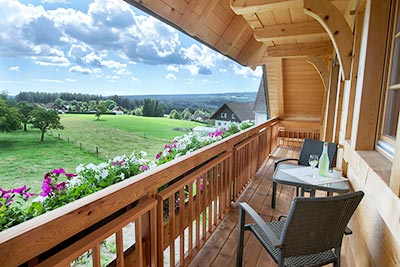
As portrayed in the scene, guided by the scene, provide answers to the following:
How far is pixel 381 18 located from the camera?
1.65 meters

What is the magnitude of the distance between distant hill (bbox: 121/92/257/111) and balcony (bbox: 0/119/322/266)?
1.01 meters

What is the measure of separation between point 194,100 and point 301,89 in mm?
3675

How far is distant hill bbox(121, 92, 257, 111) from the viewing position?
3182 millimetres

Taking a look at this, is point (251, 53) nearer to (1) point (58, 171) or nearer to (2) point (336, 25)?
(2) point (336, 25)

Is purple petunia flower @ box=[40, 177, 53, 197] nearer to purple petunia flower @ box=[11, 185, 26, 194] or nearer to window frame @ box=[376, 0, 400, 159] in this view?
purple petunia flower @ box=[11, 185, 26, 194]

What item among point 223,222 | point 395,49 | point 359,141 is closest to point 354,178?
point 359,141

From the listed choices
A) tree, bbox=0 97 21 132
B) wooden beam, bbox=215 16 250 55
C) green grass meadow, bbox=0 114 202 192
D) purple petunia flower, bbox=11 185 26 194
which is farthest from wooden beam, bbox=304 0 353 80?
purple petunia flower, bbox=11 185 26 194

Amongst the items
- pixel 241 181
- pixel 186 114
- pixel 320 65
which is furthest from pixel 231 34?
pixel 241 181

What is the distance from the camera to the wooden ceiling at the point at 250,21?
221cm

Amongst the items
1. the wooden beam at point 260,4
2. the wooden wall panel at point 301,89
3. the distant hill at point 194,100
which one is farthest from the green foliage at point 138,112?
the wooden wall panel at point 301,89

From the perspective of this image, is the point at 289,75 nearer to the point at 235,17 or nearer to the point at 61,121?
the point at 235,17

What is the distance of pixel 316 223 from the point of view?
49.0 inches

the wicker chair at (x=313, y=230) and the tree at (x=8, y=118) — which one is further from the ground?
the tree at (x=8, y=118)

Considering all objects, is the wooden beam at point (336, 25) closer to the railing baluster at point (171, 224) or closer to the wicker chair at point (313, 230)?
the wicker chair at point (313, 230)
